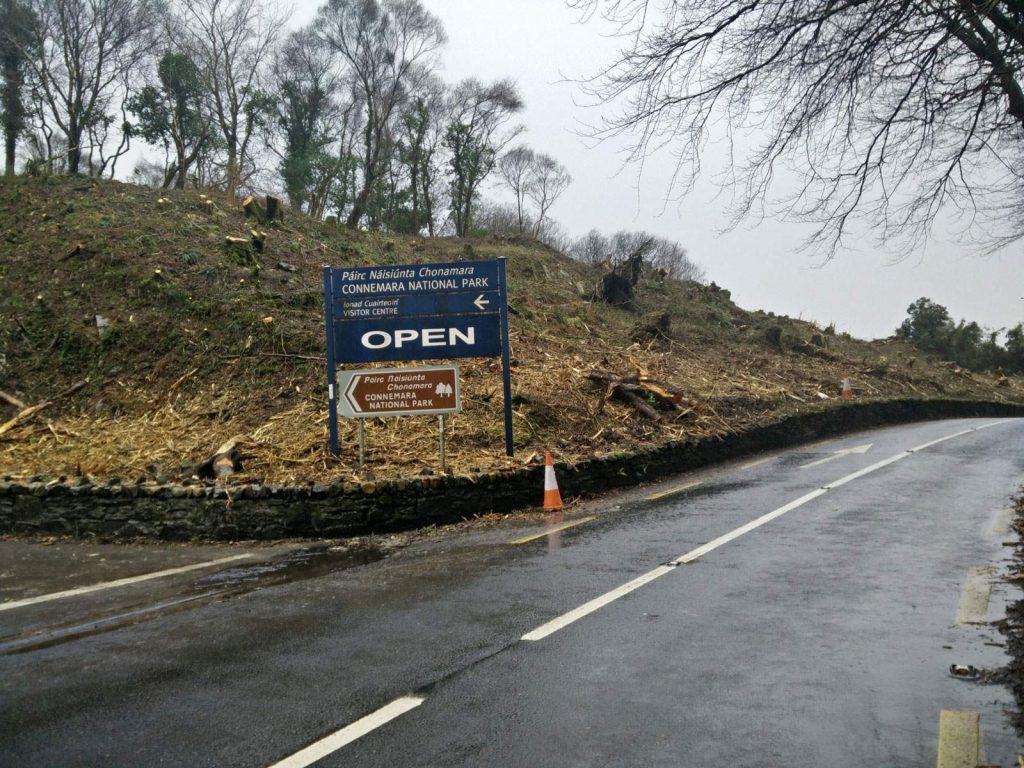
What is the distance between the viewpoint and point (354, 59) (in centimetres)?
4325

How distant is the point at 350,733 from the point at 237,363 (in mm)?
13775

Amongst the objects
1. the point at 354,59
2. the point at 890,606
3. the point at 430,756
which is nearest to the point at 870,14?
the point at 890,606

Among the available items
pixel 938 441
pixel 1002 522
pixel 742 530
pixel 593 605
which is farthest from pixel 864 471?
pixel 593 605

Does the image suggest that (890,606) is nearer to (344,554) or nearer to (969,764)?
(969,764)

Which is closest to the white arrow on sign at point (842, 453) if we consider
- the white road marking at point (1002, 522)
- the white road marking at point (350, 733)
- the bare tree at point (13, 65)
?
the white road marking at point (1002, 522)

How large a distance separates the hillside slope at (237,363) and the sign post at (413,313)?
168 centimetres

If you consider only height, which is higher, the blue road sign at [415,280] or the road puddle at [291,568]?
Result: the blue road sign at [415,280]

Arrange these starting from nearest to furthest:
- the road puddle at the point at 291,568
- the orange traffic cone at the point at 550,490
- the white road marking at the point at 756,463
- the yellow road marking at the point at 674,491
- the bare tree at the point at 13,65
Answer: the road puddle at the point at 291,568 < the orange traffic cone at the point at 550,490 < the yellow road marking at the point at 674,491 < the white road marking at the point at 756,463 < the bare tree at the point at 13,65

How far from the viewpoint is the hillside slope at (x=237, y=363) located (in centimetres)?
1407

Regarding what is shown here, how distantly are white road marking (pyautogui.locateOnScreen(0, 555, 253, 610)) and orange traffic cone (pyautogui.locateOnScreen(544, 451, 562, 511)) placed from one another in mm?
4375

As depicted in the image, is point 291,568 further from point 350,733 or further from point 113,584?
point 350,733

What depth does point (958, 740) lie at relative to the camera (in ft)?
13.6

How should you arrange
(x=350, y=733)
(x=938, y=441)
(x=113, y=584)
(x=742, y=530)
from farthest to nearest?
(x=938, y=441), (x=742, y=530), (x=113, y=584), (x=350, y=733)

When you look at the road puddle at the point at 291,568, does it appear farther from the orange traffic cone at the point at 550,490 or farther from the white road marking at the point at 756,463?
the white road marking at the point at 756,463
